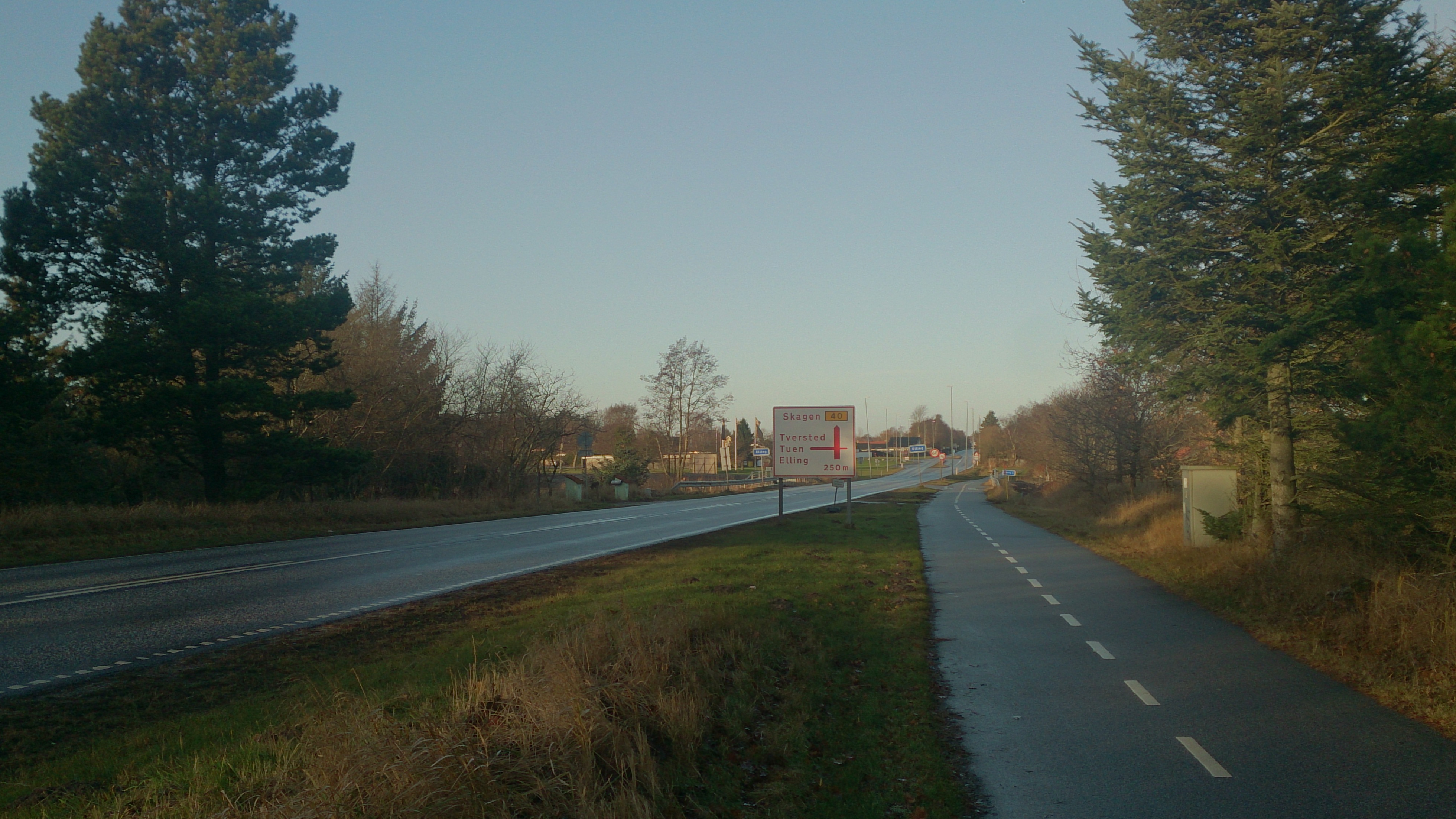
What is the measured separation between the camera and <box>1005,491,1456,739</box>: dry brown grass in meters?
7.18

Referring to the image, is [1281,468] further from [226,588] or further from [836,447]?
[226,588]

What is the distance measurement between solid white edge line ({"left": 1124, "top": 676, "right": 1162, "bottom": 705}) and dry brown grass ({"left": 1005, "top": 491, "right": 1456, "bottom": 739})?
1.66 meters

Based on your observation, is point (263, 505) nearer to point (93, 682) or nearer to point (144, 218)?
point (144, 218)

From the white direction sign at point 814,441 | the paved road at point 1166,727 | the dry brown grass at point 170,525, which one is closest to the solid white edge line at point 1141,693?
the paved road at point 1166,727

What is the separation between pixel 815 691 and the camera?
7512 mm

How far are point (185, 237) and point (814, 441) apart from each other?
19.2 m

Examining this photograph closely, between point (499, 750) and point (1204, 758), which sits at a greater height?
point (499, 750)

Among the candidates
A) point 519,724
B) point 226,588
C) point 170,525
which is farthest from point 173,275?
point 519,724

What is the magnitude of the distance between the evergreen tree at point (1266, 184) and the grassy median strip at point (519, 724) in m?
7.23

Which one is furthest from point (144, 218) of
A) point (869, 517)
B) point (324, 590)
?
point (869, 517)

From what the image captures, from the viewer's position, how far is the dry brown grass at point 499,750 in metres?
3.82

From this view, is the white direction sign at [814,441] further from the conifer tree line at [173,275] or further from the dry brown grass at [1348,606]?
the conifer tree line at [173,275]

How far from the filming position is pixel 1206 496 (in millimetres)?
17500

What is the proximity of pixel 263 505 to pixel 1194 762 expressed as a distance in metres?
24.7
